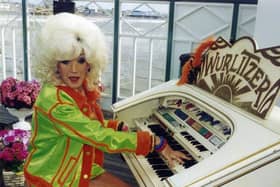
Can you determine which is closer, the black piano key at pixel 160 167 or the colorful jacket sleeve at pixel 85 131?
the colorful jacket sleeve at pixel 85 131

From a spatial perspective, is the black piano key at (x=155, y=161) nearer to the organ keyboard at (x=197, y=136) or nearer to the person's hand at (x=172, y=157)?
the organ keyboard at (x=197, y=136)

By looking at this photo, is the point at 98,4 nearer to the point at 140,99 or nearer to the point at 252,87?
Result: the point at 140,99

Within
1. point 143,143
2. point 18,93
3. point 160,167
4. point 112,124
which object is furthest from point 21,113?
point 143,143

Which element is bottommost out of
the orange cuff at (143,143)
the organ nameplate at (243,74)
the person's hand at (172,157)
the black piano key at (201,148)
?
the person's hand at (172,157)

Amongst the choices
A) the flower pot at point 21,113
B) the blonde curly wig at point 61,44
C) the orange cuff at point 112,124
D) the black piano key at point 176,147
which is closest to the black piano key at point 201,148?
the black piano key at point 176,147

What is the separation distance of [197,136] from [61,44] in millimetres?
798

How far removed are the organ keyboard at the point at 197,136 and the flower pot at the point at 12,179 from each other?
1.01m

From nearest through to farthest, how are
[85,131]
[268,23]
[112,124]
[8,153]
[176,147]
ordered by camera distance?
[85,131] < [176,147] < [112,124] < [8,153] < [268,23]

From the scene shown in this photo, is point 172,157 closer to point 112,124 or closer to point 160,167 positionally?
point 160,167

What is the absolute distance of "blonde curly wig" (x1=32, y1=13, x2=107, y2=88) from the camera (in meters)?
1.56

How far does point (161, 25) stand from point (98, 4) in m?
1.00

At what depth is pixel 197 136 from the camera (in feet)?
5.96

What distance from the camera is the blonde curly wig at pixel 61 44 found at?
1560 millimetres

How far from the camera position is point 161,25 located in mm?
4535
